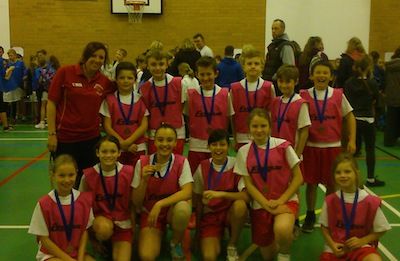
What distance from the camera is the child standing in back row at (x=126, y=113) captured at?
4449mm

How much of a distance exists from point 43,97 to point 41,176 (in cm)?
475

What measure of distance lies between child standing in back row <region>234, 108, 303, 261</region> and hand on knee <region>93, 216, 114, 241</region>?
1091mm

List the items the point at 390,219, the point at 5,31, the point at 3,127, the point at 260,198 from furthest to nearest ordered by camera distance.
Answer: the point at 5,31 < the point at 3,127 < the point at 390,219 < the point at 260,198

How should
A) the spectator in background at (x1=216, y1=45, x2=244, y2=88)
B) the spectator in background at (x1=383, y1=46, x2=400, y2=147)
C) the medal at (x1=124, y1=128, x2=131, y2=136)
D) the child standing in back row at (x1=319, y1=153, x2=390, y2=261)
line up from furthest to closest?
the spectator in background at (x1=216, y1=45, x2=244, y2=88) → the spectator in background at (x1=383, y1=46, x2=400, y2=147) → the medal at (x1=124, y1=128, x2=131, y2=136) → the child standing in back row at (x1=319, y1=153, x2=390, y2=261)

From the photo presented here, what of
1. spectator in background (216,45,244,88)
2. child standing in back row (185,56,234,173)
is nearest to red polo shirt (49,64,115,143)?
child standing in back row (185,56,234,173)

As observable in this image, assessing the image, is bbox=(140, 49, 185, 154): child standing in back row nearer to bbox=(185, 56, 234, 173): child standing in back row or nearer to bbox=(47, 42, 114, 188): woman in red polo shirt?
bbox=(185, 56, 234, 173): child standing in back row

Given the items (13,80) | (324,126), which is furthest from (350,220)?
(13,80)

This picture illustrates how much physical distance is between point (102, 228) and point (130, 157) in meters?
0.96

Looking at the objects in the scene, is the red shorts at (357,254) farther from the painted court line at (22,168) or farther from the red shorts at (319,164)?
the painted court line at (22,168)

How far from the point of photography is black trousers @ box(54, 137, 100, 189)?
4410 millimetres

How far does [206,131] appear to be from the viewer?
4637 millimetres

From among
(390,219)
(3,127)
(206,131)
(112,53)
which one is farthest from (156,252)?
(112,53)

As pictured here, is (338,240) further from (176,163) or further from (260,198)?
(176,163)

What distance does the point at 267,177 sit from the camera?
3973 mm
